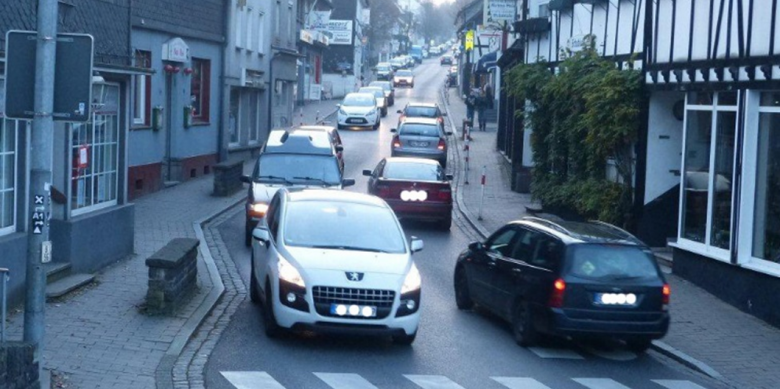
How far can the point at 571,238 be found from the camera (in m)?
12.6

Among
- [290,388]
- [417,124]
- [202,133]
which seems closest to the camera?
[290,388]

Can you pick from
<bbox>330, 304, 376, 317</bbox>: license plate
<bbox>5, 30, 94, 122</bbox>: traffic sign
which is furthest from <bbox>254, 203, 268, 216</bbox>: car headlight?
<bbox>5, 30, 94, 122</bbox>: traffic sign

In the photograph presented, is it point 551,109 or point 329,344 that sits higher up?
point 551,109

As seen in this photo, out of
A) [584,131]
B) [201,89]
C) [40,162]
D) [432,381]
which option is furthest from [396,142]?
[40,162]

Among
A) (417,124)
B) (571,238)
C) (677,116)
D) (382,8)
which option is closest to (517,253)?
(571,238)

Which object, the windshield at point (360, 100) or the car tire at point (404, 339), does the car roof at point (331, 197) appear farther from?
the windshield at point (360, 100)

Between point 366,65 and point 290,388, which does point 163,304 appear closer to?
point 290,388

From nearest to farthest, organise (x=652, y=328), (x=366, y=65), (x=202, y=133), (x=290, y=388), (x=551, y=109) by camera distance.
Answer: (x=290, y=388) → (x=652, y=328) → (x=551, y=109) → (x=202, y=133) → (x=366, y=65)

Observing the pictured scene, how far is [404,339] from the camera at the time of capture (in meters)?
12.2

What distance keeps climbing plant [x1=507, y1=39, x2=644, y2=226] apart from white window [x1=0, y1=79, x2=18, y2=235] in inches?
426

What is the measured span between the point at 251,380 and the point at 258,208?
9185mm

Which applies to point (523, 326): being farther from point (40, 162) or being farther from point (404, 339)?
point (40, 162)


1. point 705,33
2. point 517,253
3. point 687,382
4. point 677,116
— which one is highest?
point 705,33

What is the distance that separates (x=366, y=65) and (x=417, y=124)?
63517mm
